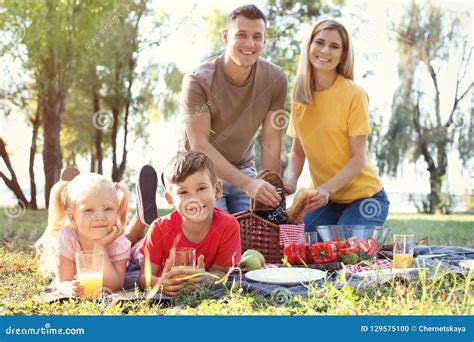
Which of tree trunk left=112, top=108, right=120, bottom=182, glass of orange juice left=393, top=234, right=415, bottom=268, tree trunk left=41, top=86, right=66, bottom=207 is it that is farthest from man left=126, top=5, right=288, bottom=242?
tree trunk left=112, top=108, right=120, bottom=182

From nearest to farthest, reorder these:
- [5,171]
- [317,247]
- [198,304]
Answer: [198,304] < [317,247] < [5,171]

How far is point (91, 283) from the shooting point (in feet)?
8.91

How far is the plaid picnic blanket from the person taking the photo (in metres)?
3.81

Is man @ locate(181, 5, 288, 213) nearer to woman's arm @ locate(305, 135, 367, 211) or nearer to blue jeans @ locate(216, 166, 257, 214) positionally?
blue jeans @ locate(216, 166, 257, 214)

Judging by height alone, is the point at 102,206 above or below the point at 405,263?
above

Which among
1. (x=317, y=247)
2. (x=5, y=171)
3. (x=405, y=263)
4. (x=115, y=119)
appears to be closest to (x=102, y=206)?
(x=317, y=247)

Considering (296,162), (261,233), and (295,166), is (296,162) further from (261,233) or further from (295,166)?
(261,233)

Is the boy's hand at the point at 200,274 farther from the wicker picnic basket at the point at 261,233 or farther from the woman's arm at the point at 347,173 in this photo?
the woman's arm at the point at 347,173

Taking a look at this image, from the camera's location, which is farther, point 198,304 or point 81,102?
point 81,102

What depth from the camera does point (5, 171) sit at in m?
9.15

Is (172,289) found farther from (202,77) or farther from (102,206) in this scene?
(202,77)

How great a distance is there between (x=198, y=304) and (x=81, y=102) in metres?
10.1

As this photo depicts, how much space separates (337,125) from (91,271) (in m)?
2.02

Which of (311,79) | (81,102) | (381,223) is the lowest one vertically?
(381,223)
